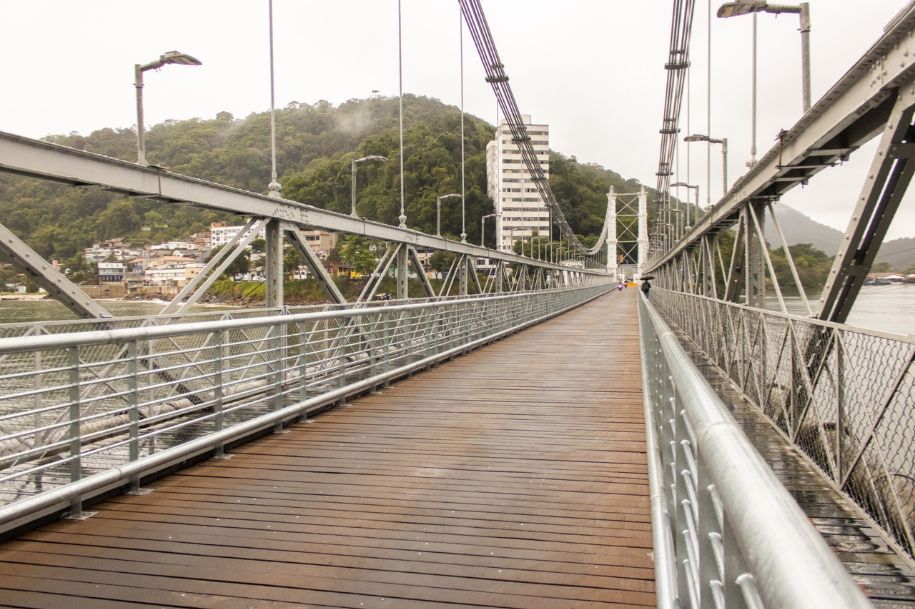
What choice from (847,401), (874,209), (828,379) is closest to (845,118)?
(874,209)

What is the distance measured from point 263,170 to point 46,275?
13.7 m

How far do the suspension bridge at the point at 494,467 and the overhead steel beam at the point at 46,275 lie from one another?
3cm

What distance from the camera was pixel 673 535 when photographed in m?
2.59

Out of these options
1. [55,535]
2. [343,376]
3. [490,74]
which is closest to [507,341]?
[343,376]

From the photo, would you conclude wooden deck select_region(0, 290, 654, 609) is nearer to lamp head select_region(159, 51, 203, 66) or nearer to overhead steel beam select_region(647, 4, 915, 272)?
overhead steel beam select_region(647, 4, 915, 272)

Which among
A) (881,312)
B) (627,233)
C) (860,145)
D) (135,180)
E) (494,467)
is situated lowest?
(881,312)

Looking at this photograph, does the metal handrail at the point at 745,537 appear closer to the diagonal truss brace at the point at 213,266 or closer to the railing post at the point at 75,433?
the railing post at the point at 75,433

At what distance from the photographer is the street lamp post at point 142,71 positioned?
693 cm

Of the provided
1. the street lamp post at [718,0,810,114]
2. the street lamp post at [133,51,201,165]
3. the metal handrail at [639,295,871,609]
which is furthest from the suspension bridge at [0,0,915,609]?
the street lamp post at [718,0,810,114]

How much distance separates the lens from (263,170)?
19.0 m

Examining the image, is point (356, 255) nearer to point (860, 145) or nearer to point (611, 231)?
point (860, 145)

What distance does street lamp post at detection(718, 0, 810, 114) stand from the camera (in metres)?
7.17

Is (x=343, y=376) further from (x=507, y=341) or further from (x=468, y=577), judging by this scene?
(x=507, y=341)

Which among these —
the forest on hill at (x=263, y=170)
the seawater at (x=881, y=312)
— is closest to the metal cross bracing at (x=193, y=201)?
the forest on hill at (x=263, y=170)
